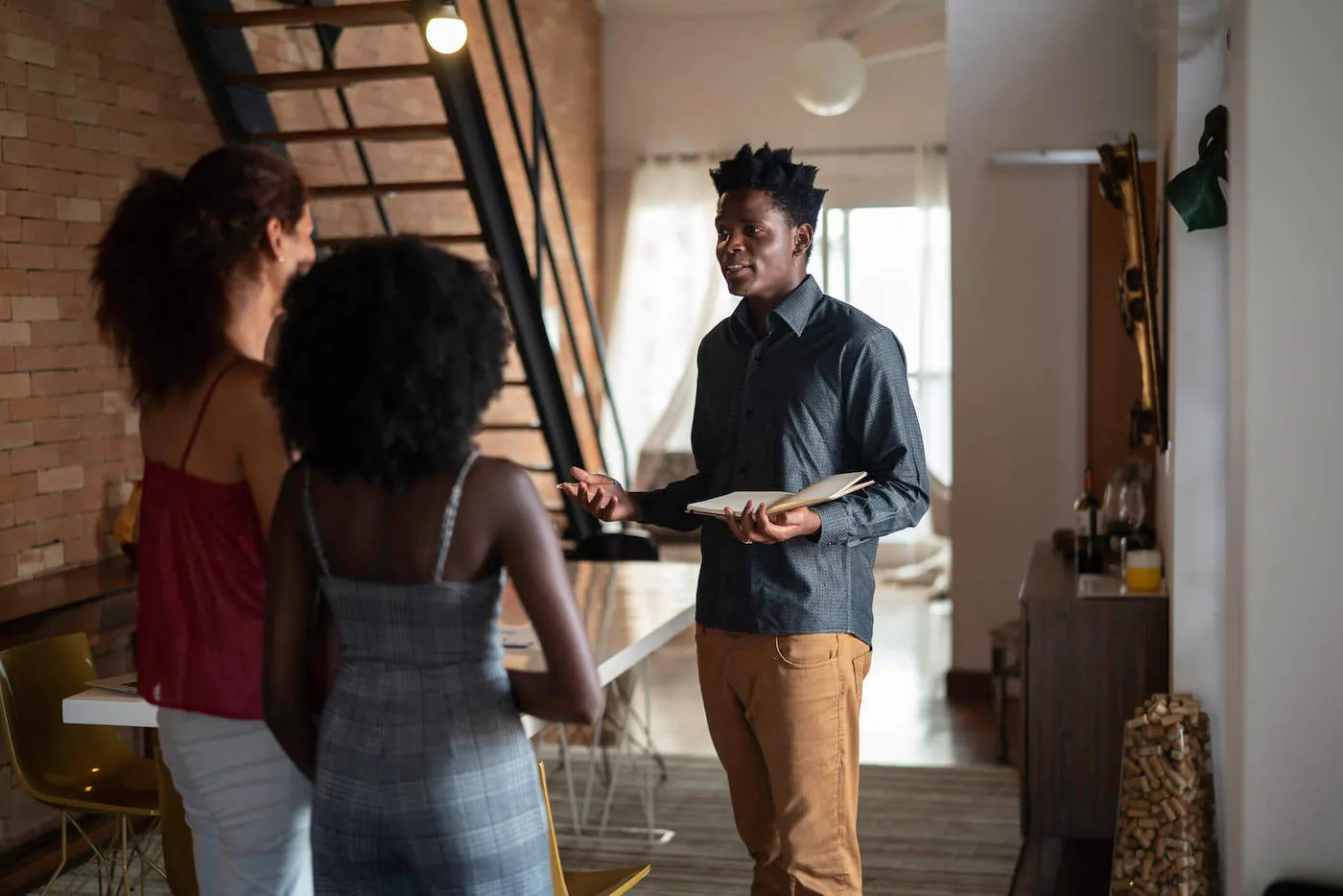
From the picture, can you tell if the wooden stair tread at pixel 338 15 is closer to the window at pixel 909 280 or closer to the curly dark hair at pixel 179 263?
the curly dark hair at pixel 179 263

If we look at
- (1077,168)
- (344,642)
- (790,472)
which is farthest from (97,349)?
(1077,168)

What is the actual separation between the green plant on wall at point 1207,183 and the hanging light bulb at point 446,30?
2.14 metres

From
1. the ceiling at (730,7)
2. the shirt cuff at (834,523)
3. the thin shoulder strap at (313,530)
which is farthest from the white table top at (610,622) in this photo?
the ceiling at (730,7)

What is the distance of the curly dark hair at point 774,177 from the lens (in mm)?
2439

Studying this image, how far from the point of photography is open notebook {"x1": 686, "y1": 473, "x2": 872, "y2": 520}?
7.28 feet

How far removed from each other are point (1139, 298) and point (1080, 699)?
1167mm

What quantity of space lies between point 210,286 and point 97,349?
9.49 feet

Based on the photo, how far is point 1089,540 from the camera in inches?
166

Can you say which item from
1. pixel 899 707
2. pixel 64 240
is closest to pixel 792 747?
pixel 64 240

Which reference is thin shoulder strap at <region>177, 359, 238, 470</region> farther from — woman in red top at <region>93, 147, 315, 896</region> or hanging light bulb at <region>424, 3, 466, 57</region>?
hanging light bulb at <region>424, 3, 466, 57</region>

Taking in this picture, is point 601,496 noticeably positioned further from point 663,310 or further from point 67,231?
point 663,310

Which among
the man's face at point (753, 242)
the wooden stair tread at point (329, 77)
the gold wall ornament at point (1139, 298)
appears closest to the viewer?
the man's face at point (753, 242)

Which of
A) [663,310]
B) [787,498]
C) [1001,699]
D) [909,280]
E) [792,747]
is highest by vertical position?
[909,280]

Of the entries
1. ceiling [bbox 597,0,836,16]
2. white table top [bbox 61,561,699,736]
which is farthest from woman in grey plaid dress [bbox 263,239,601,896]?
ceiling [bbox 597,0,836,16]
